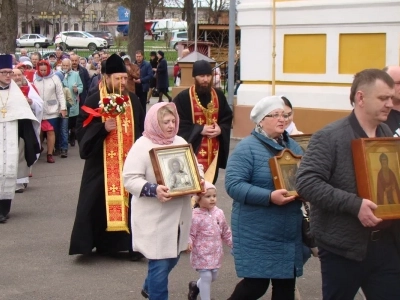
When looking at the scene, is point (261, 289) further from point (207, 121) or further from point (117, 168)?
point (207, 121)

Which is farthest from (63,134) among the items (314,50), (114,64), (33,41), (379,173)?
(33,41)

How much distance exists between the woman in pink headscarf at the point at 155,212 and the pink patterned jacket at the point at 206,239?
0.55 m

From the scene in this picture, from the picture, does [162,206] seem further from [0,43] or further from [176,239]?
[0,43]

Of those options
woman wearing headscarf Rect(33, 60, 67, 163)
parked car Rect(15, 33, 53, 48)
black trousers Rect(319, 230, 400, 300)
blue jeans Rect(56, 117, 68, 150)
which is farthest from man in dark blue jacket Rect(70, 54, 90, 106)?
parked car Rect(15, 33, 53, 48)

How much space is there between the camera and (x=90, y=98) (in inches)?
324

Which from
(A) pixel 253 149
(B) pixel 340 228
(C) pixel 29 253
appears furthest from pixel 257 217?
(C) pixel 29 253

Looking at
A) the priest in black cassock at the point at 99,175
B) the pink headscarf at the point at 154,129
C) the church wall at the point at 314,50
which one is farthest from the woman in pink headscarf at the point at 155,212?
the church wall at the point at 314,50

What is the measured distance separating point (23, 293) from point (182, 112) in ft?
8.04

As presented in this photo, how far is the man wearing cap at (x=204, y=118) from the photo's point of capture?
338 inches

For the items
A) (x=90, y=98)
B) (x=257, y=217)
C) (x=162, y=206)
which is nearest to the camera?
(x=257, y=217)

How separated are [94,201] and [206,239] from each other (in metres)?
1.96

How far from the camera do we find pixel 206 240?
22.1ft

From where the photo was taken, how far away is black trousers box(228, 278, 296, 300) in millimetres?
5711

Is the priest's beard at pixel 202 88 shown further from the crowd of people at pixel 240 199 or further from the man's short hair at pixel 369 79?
the man's short hair at pixel 369 79
